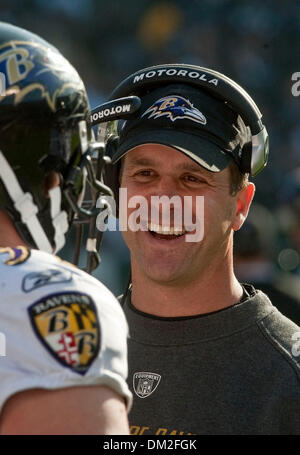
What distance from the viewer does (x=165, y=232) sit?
7.93 feet

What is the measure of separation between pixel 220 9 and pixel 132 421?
7620 mm

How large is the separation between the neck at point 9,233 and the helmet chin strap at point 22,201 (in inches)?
1.1

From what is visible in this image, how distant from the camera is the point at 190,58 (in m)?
8.84

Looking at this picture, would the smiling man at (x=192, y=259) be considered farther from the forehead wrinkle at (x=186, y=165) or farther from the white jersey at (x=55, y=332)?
the white jersey at (x=55, y=332)

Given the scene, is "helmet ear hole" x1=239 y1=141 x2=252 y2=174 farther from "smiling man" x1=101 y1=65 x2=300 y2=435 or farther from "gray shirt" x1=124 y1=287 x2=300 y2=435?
"gray shirt" x1=124 y1=287 x2=300 y2=435

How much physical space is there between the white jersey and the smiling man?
753mm

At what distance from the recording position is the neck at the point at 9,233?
1.55 m

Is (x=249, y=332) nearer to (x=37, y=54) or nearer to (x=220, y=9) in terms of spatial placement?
(x=37, y=54)

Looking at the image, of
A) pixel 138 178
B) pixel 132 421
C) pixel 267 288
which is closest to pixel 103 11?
pixel 267 288

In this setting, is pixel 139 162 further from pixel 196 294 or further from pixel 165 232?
pixel 196 294

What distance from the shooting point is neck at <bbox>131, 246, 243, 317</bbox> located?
7.69 ft

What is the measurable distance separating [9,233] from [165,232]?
0.91 metres

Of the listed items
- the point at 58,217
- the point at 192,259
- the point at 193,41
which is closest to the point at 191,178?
the point at 192,259

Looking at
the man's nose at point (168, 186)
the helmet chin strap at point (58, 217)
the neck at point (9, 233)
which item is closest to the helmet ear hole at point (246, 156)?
the man's nose at point (168, 186)
